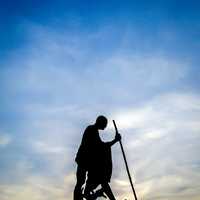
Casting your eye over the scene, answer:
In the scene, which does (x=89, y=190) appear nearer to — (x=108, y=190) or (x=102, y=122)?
(x=108, y=190)

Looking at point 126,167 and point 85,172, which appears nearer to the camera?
point 85,172

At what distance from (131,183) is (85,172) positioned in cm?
169

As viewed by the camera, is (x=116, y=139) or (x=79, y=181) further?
(x=116, y=139)

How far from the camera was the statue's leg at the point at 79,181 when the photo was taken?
836 centimetres

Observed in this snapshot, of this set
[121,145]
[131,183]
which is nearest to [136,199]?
[131,183]

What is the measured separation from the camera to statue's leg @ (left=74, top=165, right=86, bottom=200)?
8.36 m

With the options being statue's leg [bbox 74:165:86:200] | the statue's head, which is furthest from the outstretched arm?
statue's leg [bbox 74:165:86:200]

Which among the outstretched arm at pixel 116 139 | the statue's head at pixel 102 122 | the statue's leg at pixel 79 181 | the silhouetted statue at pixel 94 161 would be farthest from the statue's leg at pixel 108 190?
the statue's head at pixel 102 122

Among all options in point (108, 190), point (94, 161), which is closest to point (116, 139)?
point (94, 161)

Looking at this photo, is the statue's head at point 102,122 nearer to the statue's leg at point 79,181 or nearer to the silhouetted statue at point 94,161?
the silhouetted statue at point 94,161

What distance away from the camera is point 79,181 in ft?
27.7

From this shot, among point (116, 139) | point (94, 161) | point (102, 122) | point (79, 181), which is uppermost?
point (102, 122)

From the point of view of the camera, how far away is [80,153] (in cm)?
859

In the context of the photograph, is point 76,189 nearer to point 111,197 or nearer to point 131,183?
point 111,197
